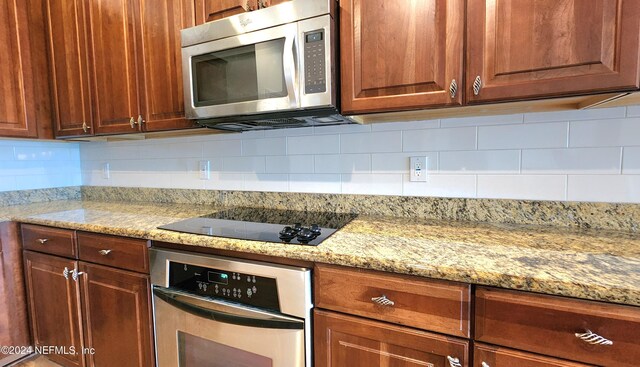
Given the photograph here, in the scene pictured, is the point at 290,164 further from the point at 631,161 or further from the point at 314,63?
the point at 631,161

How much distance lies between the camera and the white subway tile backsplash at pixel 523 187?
46.8 inches

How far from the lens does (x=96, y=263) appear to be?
4.64 ft

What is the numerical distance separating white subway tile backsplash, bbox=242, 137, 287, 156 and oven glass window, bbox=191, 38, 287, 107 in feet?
1.36

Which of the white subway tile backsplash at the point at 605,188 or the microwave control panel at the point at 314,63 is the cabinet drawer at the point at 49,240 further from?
the white subway tile backsplash at the point at 605,188

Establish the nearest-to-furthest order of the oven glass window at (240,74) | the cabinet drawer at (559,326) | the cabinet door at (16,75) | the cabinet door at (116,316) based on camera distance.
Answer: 1. the cabinet drawer at (559,326)
2. the oven glass window at (240,74)
3. the cabinet door at (116,316)
4. the cabinet door at (16,75)

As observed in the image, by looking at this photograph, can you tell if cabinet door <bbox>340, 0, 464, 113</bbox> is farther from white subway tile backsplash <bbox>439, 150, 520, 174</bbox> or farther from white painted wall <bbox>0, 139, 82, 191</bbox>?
white painted wall <bbox>0, 139, 82, 191</bbox>

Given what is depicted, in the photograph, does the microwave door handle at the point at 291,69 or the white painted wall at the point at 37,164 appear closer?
the microwave door handle at the point at 291,69

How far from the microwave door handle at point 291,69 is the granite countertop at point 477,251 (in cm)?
54

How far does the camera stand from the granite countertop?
0.71m

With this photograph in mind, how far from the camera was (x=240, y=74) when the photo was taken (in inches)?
50.3

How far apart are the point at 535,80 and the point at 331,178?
92 centimetres

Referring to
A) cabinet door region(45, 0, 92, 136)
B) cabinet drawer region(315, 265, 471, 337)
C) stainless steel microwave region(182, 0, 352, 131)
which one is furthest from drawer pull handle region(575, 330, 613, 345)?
cabinet door region(45, 0, 92, 136)

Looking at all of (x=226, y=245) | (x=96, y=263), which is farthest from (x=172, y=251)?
(x=96, y=263)

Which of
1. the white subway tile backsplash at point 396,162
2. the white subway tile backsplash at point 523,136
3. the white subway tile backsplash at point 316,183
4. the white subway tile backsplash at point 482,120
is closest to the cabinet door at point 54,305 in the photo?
the white subway tile backsplash at point 316,183
